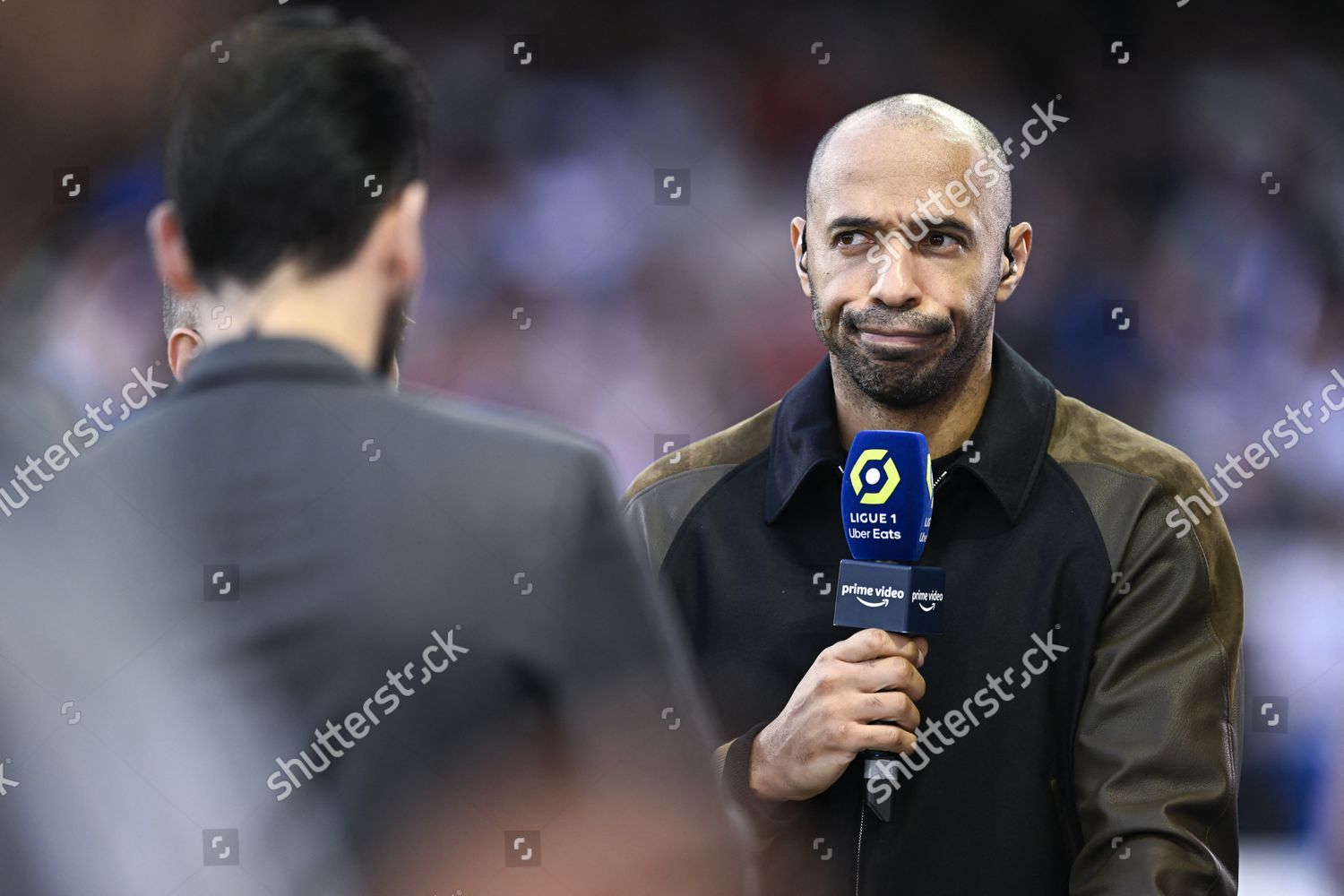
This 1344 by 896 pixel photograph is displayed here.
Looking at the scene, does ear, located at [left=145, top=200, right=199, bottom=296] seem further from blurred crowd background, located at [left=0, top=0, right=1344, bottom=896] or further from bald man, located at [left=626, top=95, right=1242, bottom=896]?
blurred crowd background, located at [left=0, top=0, right=1344, bottom=896]

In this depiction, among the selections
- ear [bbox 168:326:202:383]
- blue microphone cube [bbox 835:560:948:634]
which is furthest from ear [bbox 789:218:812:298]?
ear [bbox 168:326:202:383]

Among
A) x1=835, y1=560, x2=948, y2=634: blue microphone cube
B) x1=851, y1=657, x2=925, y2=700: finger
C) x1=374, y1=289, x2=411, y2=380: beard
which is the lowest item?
x1=851, y1=657, x2=925, y2=700: finger

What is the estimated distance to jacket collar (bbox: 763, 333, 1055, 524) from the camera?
1757 mm

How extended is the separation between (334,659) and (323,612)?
26 mm

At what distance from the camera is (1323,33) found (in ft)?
13.2

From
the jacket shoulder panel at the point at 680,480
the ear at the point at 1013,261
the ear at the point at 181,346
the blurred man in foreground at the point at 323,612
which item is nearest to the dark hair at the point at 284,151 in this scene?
the blurred man in foreground at the point at 323,612

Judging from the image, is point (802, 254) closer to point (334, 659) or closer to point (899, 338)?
→ point (899, 338)

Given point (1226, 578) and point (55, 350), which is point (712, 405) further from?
point (1226, 578)

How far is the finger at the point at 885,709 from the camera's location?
1.35m

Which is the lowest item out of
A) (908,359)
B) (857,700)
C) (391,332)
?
(857,700)

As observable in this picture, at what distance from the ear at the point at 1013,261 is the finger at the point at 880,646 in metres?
0.66

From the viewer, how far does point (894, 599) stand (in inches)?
53.6

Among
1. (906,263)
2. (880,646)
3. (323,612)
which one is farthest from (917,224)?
(323,612)

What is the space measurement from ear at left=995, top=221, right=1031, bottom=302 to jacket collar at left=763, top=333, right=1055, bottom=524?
71 millimetres
